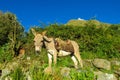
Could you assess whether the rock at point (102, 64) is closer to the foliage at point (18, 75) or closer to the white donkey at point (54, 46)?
the white donkey at point (54, 46)

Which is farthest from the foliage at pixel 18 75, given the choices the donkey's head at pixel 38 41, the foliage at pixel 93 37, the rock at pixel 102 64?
the foliage at pixel 93 37

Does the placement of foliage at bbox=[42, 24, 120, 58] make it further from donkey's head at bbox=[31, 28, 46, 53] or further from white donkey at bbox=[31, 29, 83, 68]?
donkey's head at bbox=[31, 28, 46, 53]

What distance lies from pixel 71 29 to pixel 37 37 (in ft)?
26.7

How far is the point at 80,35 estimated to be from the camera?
23547mm

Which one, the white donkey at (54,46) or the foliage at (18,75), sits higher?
the white donkey at (54,46)

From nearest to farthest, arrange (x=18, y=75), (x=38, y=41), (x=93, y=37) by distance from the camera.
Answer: (x=18, y=75)
(x=38, y=41)
(x=93, y=37)

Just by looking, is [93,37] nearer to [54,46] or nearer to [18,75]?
[54,46]

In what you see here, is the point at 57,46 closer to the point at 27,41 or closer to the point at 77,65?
the point at 77,65

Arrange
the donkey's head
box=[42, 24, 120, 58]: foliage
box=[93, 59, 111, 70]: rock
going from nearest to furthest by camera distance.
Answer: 1. the donkey's head
2. box=[93, 59, 111, 70]: rock
3. box=[42, 24, 120, 58]: foliage

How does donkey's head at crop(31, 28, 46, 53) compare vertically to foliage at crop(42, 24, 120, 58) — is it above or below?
below

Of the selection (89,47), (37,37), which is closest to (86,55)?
(89,47)

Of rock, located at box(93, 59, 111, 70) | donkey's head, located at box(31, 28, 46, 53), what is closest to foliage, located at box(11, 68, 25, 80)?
donkey's head, located at box(31, 28, 46, 53)

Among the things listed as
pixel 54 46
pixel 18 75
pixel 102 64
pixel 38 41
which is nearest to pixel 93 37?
pixel 102 64

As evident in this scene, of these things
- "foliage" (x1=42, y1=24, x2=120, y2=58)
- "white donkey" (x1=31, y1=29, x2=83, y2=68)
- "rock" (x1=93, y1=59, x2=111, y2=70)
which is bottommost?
"rock" (x1=93, y1=59, x2=111, y2=70)
